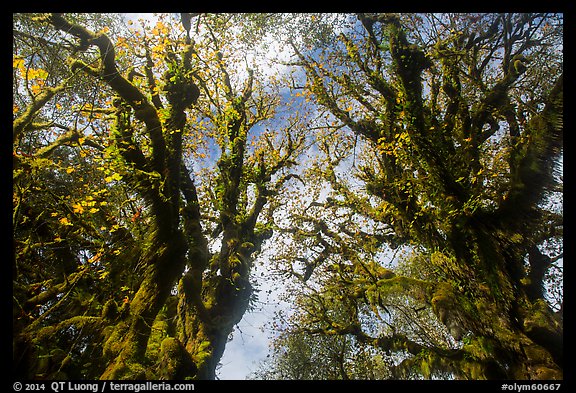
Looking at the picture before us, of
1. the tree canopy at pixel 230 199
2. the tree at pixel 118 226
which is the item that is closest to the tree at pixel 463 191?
the tree canopy at pixel 230 199

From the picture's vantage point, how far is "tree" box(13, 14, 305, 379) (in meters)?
4.75

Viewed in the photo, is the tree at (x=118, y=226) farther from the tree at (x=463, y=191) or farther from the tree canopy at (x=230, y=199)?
the tree at (x=463, y=191)

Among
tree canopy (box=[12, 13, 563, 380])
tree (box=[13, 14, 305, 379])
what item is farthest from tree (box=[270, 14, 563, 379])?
tree (box=[13, 14, 305, 379])

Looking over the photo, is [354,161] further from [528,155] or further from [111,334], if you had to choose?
[111,334]

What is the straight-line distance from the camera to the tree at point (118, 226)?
4.75m

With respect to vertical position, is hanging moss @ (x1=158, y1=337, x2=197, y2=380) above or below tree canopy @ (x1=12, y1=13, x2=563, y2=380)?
below

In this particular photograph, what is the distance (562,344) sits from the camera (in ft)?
17.7

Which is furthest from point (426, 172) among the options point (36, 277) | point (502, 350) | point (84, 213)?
point (36, 277)

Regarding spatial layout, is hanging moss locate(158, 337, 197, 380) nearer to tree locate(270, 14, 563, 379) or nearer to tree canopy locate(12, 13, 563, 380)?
tree canopy locate(12, 13, 563, 380)

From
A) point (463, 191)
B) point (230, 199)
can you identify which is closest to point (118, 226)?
point (230, 199)

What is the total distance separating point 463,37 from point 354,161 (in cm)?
581

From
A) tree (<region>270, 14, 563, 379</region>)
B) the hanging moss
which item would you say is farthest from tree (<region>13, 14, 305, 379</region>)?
tree (<region>270, 14, 563, 379</region>)

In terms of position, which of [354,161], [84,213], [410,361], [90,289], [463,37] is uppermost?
[463,37]
